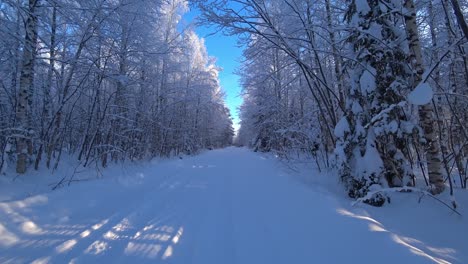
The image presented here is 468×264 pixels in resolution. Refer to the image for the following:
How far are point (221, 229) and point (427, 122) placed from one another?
3.84 meters

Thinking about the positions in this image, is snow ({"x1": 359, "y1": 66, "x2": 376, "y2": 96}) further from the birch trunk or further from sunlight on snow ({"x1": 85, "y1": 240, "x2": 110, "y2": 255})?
sunlight on snow ({"x1": 85, "y1": 240, "x2": 110, "y2": 255})

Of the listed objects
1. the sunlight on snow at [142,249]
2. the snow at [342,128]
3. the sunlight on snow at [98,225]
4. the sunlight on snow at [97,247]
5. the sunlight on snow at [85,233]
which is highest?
the snow at [342,128]

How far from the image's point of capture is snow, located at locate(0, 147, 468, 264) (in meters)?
2.37

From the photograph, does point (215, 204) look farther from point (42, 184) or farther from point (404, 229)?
point (42, 184)

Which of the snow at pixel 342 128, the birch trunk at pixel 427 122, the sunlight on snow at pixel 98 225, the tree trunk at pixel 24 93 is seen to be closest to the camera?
the sunlight on snow at pixel 98 225

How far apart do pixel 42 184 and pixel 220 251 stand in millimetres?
4778

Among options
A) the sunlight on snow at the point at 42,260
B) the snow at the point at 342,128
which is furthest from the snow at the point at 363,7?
the sunlight on snow at the point at 42,260

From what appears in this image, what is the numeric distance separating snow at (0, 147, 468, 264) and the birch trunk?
354 mm

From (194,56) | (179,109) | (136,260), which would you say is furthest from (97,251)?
(194,56)

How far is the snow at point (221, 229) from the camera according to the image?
7.77ft

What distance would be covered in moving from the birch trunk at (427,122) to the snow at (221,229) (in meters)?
0.35

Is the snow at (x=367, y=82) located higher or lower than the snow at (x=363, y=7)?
lower

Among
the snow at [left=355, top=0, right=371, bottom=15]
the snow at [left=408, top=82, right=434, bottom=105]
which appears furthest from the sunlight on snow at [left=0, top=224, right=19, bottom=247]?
the snow at [left=355, top=0, right=371, bottom=15]

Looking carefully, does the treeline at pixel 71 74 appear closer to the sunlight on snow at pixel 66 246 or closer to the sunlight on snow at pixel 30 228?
the sunlight on snow at pixel 30 228
